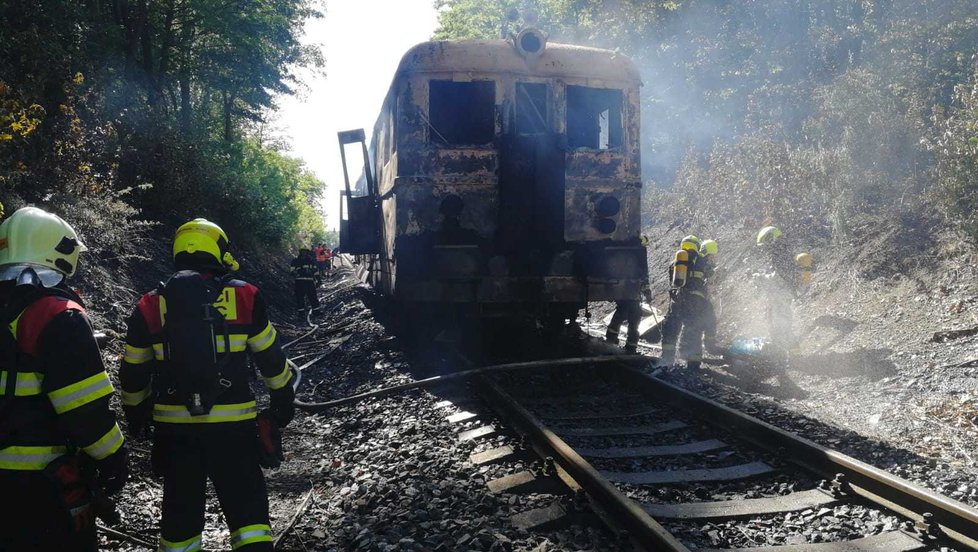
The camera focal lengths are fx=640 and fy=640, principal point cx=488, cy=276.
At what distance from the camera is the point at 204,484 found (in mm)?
2906

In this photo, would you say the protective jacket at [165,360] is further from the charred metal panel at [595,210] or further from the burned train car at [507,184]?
the charred metal panel at [595,210]

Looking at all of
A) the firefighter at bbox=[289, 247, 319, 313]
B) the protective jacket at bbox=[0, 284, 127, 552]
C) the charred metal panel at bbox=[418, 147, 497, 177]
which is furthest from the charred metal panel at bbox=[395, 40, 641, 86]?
the firefighter at bbox=[289, 247, 319, 313]

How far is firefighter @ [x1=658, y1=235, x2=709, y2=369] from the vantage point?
8781mm

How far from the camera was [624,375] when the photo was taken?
687cm

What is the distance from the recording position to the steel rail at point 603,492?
10.6 ft

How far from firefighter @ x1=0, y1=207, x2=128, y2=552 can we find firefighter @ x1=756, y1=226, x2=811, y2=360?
30.0ft

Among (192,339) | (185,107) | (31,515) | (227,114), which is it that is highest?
(227,114)

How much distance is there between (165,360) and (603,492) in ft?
8.09

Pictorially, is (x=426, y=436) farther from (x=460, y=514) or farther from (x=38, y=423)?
(x=38, y=423)

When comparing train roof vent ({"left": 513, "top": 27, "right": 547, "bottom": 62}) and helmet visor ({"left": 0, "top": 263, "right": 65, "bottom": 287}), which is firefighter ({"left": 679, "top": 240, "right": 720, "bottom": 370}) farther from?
helmet visor ({"left": 0, "top": 263, "right": 65, "bottom": 287})

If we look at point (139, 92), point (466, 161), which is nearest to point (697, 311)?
point (466, 161)

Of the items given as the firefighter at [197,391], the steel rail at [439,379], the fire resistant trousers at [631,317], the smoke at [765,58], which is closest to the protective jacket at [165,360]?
the firefighter at [197,391]

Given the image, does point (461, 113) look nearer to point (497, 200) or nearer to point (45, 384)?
point (497, 200)

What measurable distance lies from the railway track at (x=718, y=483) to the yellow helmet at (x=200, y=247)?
232cm
